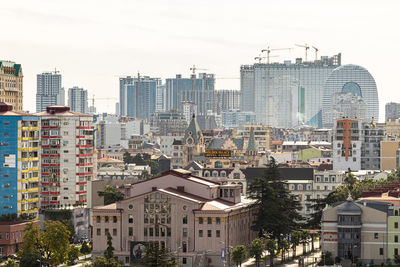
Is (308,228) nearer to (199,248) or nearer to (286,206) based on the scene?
(286,206)

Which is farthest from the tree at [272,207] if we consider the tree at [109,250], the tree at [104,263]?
the tree at [104,263]

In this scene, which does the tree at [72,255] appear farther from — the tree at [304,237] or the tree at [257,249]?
the tree at [304,237]

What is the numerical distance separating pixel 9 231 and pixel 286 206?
4229 cm

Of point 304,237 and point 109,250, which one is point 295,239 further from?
point 109,250

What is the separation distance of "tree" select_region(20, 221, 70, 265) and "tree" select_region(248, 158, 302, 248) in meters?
29.5

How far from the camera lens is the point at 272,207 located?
182375 millimetres

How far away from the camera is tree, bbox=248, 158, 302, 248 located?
182 m

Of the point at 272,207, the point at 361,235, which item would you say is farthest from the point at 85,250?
the point at 361,235

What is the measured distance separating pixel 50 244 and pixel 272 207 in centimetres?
3391

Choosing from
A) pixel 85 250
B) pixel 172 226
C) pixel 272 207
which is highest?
pixel 272 207

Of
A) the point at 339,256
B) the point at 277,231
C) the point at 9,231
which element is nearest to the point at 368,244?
the point at 339,256

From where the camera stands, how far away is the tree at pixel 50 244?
168 meters

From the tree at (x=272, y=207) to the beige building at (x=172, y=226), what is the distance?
17.3ft

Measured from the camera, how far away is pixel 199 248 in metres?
170
